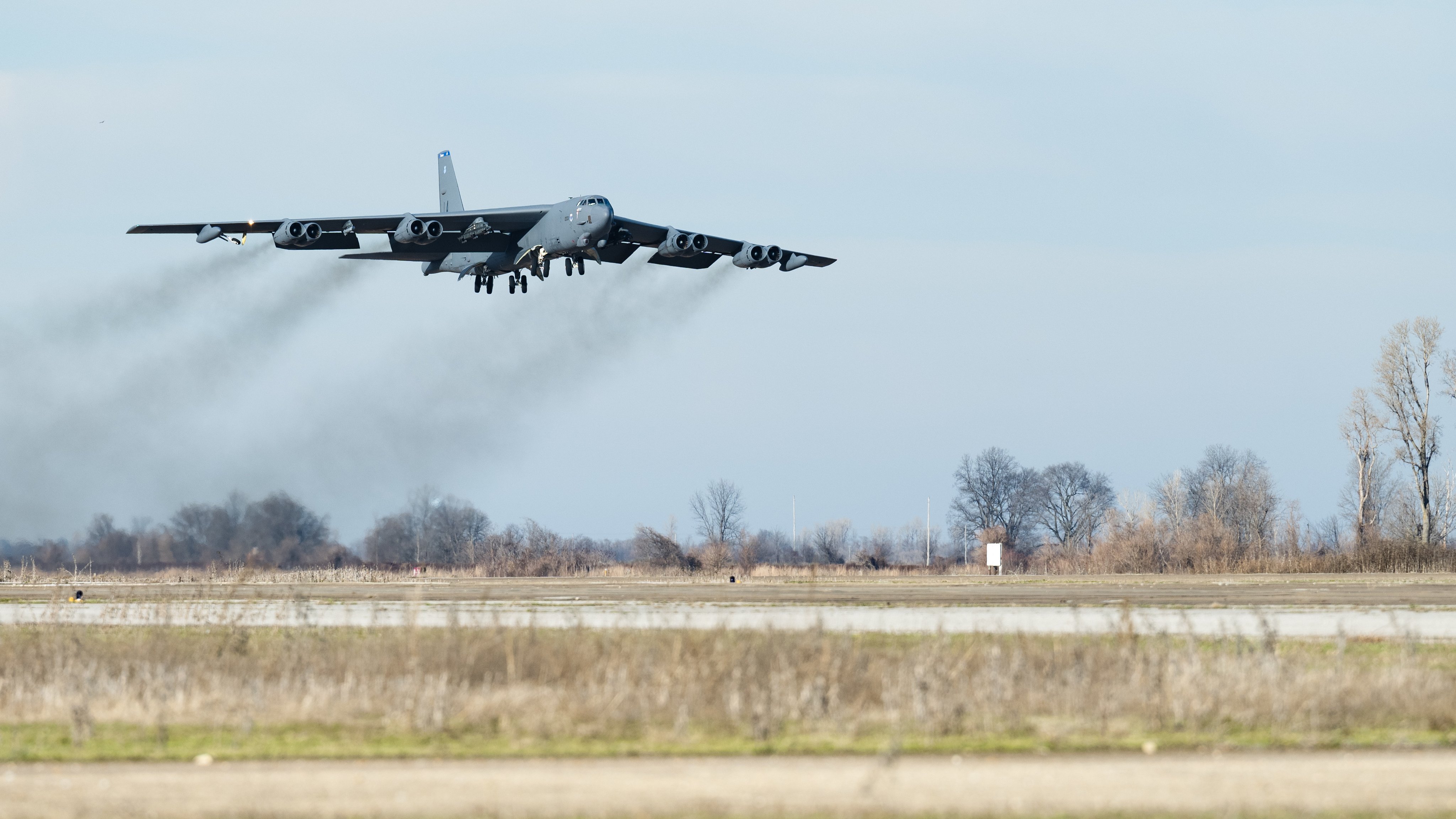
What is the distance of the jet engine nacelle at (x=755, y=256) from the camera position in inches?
1971

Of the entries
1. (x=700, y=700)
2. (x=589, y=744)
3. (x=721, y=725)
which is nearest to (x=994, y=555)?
(x=700, y=700)

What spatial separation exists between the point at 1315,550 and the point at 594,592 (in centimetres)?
3806

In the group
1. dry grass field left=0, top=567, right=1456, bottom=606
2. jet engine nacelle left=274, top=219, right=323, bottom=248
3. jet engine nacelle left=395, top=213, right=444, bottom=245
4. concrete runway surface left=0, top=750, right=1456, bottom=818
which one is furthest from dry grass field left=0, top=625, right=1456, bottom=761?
jet engine nacelle left=395, top=213, right=444, bottom=245

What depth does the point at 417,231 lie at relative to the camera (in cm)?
4631

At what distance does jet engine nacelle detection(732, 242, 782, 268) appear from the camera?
50062 millimetres

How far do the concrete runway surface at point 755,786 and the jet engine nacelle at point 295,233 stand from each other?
32.5 m

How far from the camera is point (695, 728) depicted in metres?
15.1

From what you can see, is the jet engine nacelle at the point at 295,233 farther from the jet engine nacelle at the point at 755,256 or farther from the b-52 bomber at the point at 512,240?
the jet engine nacelle at the point at 755,256

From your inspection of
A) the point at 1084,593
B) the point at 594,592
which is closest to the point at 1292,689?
the point at 1084,593

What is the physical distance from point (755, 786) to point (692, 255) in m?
41.4

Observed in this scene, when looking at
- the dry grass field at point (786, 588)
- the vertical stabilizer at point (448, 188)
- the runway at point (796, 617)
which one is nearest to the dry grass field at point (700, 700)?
the runway at point (796, 617)

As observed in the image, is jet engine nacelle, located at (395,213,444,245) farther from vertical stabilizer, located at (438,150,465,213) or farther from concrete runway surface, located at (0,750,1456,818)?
concrete runway surface, located at (0,750,1456,818)

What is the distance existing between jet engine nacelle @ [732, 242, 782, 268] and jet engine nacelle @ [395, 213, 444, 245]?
10209 mm

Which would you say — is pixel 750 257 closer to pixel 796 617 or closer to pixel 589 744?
pixel 796 617
